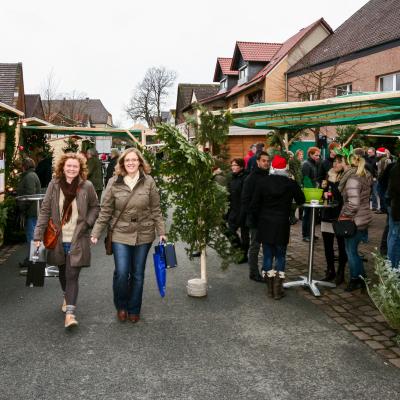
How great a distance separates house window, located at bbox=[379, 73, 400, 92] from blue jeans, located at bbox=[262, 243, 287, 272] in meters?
15.8

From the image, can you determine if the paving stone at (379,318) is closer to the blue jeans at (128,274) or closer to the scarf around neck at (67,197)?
the blue jeans at (128,274)

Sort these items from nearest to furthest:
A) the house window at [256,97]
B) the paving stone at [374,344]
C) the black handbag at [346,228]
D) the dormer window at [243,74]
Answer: the paving stone at [374,344] < the black handbag at [346,228] < the house window at [256,97] < the dormer window at [243,74]

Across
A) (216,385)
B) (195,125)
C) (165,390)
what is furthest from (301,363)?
(195,125)

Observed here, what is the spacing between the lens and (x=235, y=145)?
22062mm

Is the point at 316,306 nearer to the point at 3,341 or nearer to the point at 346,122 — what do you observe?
the point at 3,341

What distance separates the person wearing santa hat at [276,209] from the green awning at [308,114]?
0.68 metres

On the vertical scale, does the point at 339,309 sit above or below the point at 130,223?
below

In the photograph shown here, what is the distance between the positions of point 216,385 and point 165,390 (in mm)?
399

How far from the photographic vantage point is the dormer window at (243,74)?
3322cm

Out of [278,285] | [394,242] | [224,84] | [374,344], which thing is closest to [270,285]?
[278,285]

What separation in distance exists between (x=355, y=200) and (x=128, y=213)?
9.32ft

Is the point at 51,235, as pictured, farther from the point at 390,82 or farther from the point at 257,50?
the point at 257,50

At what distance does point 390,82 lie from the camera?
20.0 meters

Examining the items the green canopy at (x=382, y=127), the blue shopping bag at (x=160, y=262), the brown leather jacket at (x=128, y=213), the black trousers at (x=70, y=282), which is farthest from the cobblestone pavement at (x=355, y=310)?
the green canopy at (x=382, y=127)
